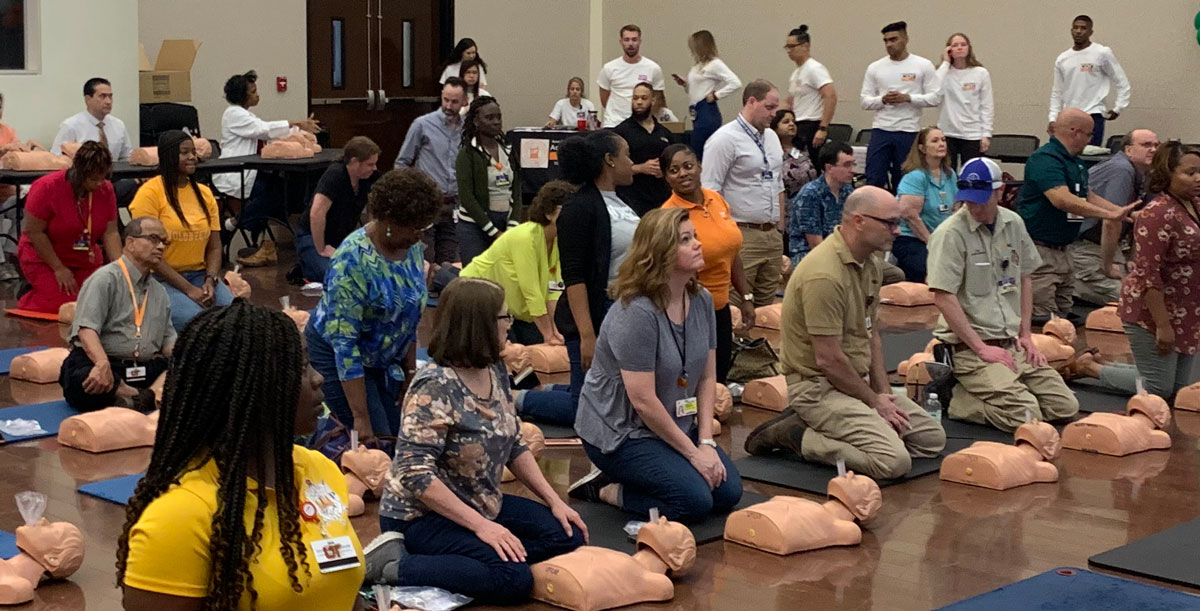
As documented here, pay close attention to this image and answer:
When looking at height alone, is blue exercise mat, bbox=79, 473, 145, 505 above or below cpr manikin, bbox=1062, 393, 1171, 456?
below

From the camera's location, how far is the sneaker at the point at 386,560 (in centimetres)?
420

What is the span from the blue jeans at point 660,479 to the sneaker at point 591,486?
0.65 feet

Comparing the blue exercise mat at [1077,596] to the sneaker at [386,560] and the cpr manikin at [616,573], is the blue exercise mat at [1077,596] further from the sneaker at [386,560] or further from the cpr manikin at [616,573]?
the sneaker at [386,560]

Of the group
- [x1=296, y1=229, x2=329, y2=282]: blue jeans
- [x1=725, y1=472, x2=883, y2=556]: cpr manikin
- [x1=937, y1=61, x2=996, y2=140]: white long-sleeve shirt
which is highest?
[x1=937, y1=61, x2=996, y2=140]: white long-sleeve shirt

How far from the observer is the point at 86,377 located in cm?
660

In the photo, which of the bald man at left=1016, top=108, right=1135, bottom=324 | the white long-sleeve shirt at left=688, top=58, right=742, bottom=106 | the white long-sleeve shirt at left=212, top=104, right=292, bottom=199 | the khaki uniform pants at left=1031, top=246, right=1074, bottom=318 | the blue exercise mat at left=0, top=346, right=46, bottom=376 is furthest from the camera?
the white long-sleeve shirt at left=688, top=58, right=742, bottom=106

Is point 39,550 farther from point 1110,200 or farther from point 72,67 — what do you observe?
point 72,67

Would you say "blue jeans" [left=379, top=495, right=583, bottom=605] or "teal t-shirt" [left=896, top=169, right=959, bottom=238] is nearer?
"blue jeans" [left=379, top=495, right=583, bottom=605]

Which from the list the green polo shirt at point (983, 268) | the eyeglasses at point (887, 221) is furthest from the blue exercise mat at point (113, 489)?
the green polo shirt at point (983, 268)

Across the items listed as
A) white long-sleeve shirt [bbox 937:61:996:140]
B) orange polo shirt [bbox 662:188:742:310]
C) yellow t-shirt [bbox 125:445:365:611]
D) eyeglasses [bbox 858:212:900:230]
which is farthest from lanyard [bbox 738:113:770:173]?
yellow t-shirt [bbox 125:445:365:611]

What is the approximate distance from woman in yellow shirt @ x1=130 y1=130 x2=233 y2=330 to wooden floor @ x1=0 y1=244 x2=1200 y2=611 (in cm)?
184

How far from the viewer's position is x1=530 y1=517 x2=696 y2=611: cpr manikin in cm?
425

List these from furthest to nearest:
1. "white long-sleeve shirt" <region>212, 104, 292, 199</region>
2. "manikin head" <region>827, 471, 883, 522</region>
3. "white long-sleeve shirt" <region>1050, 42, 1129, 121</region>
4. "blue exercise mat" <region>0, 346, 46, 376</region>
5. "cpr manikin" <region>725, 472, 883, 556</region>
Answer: "white long-sleeve shirt" <region>1050, 42, 1129, 121</region> → "white long-sleeve shirt" <region>212, 104, 292, 199</region> → "blue exercise mat" <region>0, 346, 46, 376</region> → "manikin head" <region>827, 471, 883, 522</region> → "cpr manikin" <region>725, 472, 883, 556</region>

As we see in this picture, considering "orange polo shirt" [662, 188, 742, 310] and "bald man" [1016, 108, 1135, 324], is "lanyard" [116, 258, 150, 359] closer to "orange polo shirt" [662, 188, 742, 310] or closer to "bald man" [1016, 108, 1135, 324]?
"orange polo shirt" [662, 188, 742, 310]
